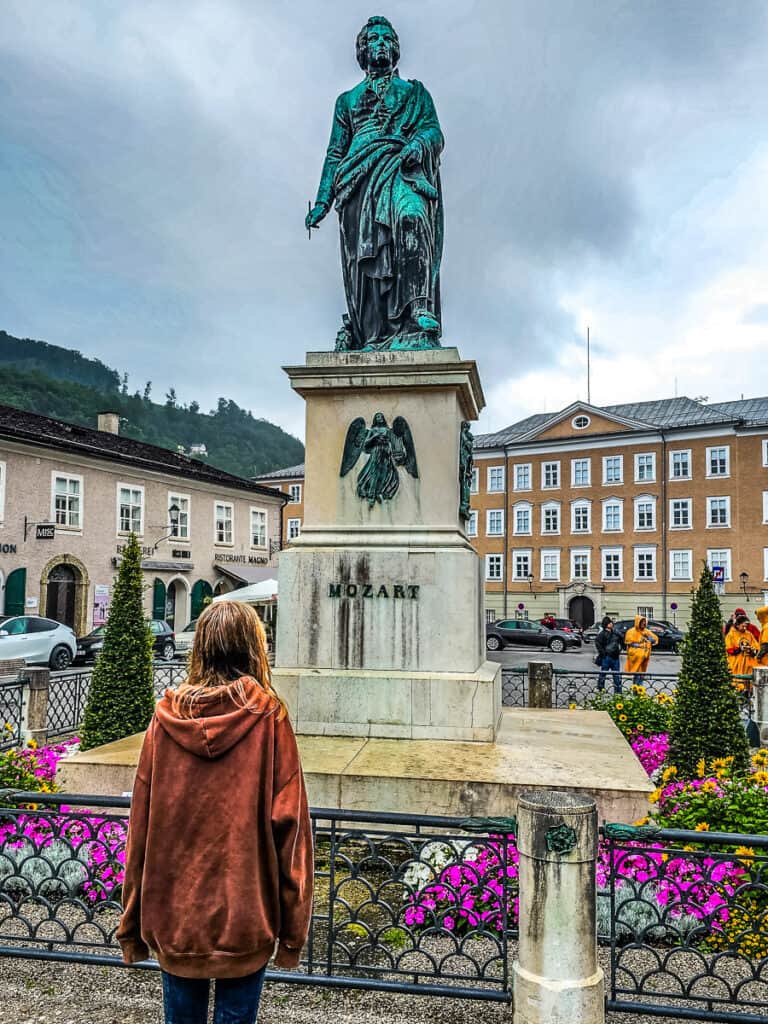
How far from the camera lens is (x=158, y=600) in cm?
3691

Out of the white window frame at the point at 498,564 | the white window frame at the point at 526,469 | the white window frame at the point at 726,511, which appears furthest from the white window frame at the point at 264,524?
the white window frame at the point at 726,511

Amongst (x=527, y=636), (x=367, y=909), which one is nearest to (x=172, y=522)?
(x=527, y=636)

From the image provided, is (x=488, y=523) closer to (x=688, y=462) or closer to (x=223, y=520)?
(x=688, y=462)

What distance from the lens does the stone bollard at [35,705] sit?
11508 mm

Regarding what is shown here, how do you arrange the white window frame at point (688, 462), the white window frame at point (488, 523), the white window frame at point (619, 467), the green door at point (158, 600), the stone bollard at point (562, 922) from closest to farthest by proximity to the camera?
the stone bollard at point (562, 922), the green door at point (158, 600), the white window frame at point (688, 462), the white window frame at point (619, 467), the white window frame at point (488, 523)

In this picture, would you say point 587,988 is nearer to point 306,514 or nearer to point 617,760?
point 617,760

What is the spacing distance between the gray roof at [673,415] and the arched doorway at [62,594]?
33.9 meters

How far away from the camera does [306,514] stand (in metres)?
7.61

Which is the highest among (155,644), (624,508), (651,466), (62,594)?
(651,466)

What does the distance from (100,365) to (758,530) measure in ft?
272

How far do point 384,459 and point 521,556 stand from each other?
168ft

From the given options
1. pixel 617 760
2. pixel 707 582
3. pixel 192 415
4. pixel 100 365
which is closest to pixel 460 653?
pixel 617 760

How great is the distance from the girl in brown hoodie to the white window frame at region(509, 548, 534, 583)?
5533cm

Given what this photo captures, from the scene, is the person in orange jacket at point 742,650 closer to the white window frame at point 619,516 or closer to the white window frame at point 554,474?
the white window frame at point 619,516
